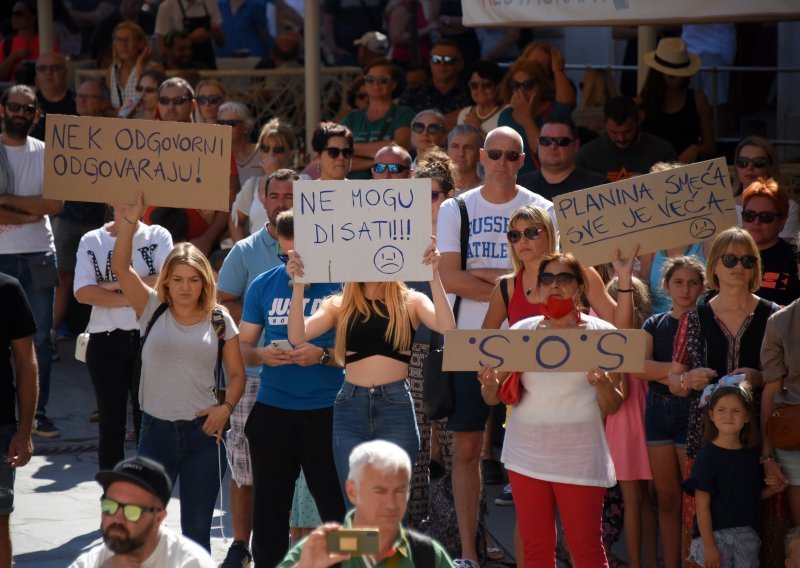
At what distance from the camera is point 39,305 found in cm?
995

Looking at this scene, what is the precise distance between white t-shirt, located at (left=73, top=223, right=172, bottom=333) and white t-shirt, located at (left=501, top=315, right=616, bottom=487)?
→ 8.78 feet

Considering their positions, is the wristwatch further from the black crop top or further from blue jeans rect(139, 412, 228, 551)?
blue jeans rect(139, 412, 228, 551)

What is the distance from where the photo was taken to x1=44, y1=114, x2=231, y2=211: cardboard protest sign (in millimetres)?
7262

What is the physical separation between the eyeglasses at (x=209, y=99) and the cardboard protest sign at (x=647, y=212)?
5031 millimetres

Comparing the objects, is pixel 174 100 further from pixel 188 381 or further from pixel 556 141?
pixel 188 381

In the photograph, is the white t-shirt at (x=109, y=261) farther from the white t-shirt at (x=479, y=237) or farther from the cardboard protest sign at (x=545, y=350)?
the cardboard protest sign at (x=545, y=350)

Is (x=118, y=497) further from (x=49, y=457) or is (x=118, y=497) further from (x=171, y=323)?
(x=49, y=457)

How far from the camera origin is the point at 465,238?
7.80m

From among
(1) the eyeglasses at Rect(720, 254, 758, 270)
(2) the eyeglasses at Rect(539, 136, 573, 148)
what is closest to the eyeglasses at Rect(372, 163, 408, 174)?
(2) the eyeglasses at Rect(539, 136, 573, 148)

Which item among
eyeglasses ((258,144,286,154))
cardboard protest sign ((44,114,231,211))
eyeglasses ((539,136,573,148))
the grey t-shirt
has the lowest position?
the grey t-shirt

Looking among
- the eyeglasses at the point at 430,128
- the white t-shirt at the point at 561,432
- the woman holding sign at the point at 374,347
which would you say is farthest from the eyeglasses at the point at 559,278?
the eyeglasses at the point at 430,128

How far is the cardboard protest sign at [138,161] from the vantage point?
23.8 ft

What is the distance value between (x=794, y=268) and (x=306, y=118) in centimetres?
560

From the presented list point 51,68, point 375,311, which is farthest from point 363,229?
point 51,68
